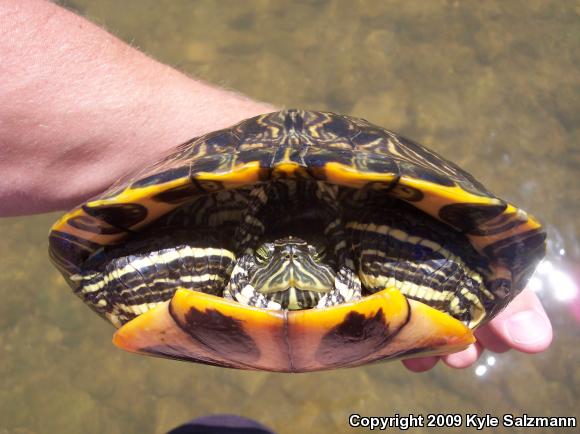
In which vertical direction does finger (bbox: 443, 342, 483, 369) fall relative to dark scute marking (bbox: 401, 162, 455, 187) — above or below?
below

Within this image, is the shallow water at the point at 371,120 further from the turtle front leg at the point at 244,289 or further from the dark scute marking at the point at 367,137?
the dark scute marking at the point at 367,137

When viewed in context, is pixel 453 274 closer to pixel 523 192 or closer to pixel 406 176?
pixel 406 176

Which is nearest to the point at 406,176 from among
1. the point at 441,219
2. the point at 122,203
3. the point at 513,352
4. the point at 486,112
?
the point at 441,219

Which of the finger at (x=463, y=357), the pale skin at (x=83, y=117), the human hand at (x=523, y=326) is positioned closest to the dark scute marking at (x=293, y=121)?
the pale skin at (x=83, y=117)

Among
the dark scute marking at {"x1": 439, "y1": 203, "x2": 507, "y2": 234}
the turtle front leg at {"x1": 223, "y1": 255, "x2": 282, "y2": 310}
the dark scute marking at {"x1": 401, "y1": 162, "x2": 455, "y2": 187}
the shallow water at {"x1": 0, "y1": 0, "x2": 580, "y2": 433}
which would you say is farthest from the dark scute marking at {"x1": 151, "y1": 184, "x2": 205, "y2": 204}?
the shallow water at {"x1": 0, "y1": 0, "x2": 580, "y2": 433}

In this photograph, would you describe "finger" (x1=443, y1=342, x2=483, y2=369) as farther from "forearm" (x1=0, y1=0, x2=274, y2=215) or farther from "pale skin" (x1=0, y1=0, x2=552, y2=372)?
"forearm" (x1=0, y1=0, x2=274, y2=215)

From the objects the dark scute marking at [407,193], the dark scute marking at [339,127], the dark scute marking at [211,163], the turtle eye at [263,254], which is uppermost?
the dark scute marking at [339,127]
